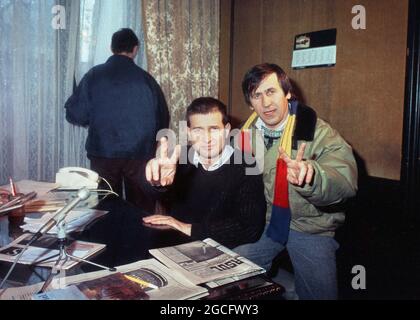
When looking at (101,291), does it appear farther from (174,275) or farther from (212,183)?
(212,183)

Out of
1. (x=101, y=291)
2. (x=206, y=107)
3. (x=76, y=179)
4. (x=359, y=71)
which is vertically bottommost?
(x=101, y=291)

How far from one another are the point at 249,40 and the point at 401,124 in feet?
5.81

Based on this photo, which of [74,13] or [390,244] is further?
[74,13]

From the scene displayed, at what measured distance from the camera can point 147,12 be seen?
3.30m

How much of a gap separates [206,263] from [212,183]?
823mm

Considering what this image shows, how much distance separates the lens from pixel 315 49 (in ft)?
8.76

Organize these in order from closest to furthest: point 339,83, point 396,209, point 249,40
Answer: point 396,209
point 339,83
point 249,40

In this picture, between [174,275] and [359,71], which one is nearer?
[174,275]

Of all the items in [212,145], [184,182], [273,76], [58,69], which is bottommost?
[184,182]

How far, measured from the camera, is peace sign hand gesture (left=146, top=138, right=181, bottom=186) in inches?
63.4

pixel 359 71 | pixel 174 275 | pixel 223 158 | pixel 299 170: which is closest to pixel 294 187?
pixel 299 170

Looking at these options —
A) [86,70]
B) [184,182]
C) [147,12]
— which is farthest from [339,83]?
[86,70]

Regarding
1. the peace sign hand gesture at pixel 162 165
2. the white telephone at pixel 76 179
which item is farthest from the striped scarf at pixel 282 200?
the white telephone at pixel 76 179

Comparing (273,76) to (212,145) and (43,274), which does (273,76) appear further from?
(43,274)
